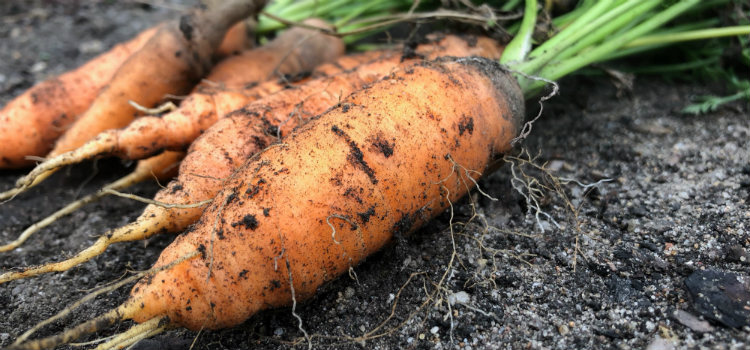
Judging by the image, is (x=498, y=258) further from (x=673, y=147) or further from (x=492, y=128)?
(x=673, y=147)

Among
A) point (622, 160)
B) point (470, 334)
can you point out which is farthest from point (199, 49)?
point (622, 160)

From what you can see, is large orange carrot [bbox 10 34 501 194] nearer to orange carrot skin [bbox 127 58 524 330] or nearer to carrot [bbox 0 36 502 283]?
carrot [bbox 0 36 502 283]

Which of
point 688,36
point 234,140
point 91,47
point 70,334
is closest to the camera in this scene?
point 70,334

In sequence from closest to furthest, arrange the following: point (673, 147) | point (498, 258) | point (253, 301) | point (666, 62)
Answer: point (253, 301) → point (498, 258) → point (673, 147) → point (666, 62)

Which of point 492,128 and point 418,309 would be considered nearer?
point 418,309

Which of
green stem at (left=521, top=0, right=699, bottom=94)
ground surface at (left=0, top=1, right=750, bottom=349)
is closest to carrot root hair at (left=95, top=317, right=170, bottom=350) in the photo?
ground surface at (left=0, top=1, right=750, bottom=349)

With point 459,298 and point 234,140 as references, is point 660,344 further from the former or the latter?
point 234,140

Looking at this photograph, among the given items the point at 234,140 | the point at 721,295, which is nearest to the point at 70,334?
the point at 234,140

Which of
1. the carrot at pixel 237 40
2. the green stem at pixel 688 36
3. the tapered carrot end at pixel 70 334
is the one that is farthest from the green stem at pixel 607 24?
the tapered carrot end at pixel 70 334
